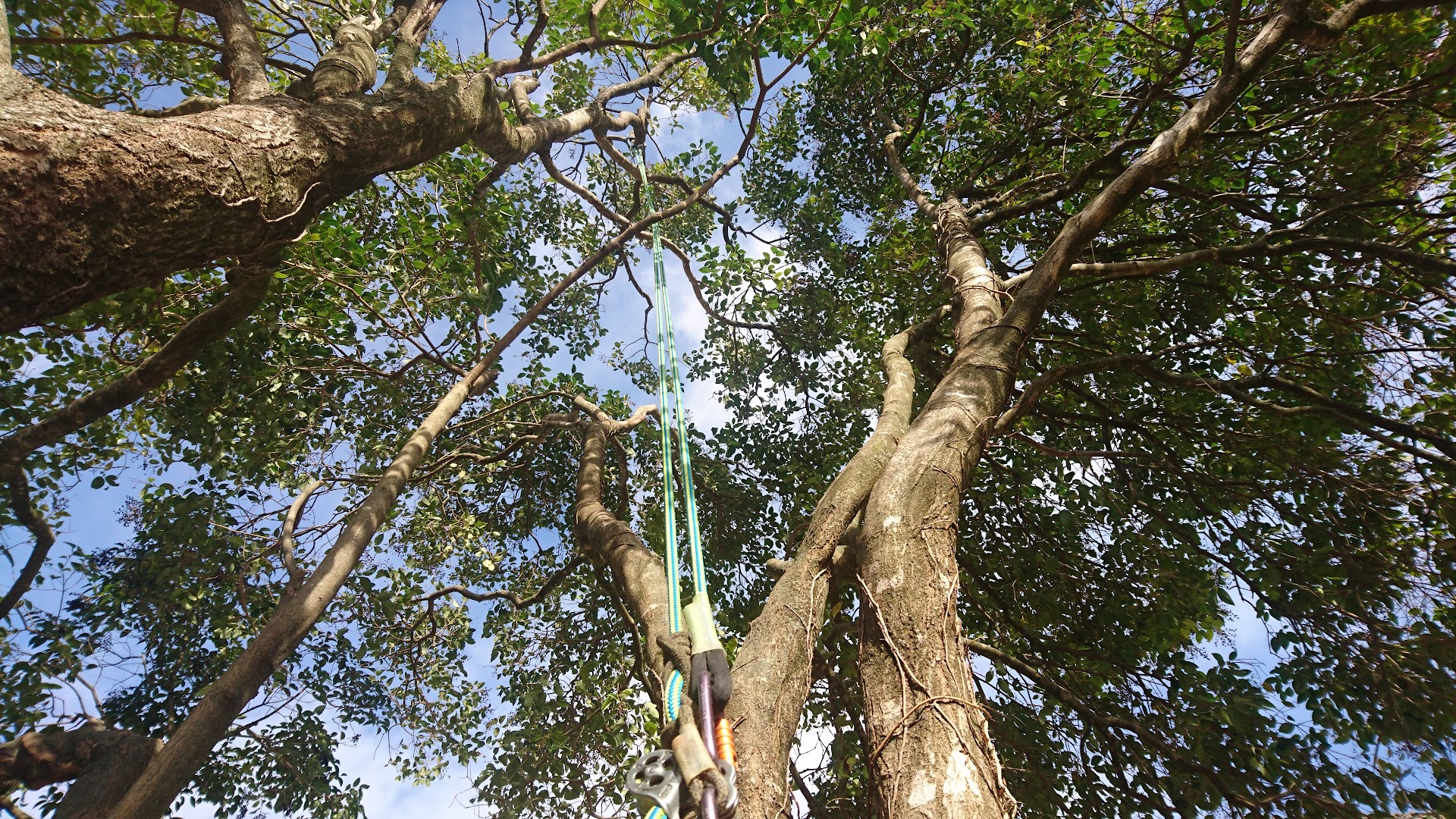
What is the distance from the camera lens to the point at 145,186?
178 centimetres

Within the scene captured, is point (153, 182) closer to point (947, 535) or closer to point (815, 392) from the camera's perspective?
point (947, 535)

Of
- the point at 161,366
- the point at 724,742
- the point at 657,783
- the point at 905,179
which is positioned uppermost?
the point at 905,179

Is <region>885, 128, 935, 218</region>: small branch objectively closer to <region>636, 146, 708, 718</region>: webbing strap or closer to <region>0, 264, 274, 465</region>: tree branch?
<region>636, 146, 708, 718</region>: webbing strap

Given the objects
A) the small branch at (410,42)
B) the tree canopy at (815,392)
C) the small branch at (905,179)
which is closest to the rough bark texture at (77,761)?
the tree canopy at (815,392)

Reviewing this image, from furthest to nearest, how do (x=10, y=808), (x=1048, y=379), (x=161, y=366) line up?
(x=10, y=808) → (x=161, y=366) → (x=1048, y=379)

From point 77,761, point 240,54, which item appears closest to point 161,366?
point 240,54

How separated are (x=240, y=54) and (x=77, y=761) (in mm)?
3749

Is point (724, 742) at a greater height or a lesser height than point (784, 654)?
lesser

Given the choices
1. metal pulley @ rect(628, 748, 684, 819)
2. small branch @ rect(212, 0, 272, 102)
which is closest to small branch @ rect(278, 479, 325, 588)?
small branch @ rect(212, 0, 272, 102)

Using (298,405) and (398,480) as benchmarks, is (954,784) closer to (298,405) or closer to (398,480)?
(398,480)

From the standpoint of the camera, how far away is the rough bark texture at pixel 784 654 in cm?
201

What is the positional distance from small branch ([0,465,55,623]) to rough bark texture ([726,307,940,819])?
447 centimetres

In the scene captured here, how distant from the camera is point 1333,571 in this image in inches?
149

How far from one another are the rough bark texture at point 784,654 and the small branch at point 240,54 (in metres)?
3.03
